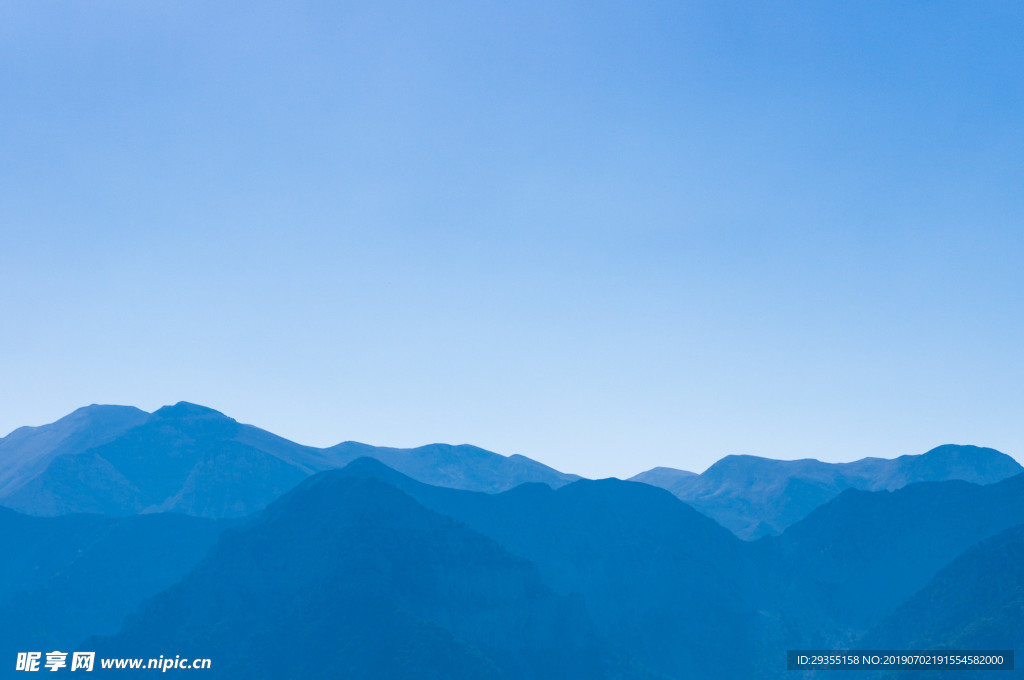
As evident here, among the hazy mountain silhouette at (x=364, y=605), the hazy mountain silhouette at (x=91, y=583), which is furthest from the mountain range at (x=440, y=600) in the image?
the hazy mountain silhouette at (x=91, y=583)

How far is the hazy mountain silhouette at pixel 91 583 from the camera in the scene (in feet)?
554

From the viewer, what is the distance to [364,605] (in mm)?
129625

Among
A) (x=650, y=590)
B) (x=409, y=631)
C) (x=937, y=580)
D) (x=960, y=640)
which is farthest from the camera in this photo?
(x=650, y=590)

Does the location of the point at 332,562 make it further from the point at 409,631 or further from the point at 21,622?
the point at 21,622

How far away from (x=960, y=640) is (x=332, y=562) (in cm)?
9137

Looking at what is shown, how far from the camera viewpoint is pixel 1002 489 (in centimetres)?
19800

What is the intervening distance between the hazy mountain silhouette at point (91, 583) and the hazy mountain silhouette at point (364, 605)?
31627 mm

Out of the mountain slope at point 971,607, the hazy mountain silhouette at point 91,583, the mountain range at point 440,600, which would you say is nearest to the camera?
the mountain range at point 440,600

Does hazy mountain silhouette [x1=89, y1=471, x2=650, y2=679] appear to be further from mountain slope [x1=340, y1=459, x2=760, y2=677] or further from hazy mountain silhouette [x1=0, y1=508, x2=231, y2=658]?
hazy mountain silhouette [x1=0, y1=508, x2=231, y2=658]

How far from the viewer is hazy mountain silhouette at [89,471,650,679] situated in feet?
407

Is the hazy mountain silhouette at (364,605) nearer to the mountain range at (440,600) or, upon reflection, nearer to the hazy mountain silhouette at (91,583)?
the mountain range at (440,600)

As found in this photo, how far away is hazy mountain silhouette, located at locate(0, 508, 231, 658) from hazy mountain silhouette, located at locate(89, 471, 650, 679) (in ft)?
104

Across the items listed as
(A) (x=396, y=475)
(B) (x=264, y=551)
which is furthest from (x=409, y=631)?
(A) (x=396, y=475)

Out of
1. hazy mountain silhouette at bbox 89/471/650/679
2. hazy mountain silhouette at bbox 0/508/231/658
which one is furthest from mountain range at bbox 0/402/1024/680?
hazy mountain silhouette at bbox 0/508/231/658
